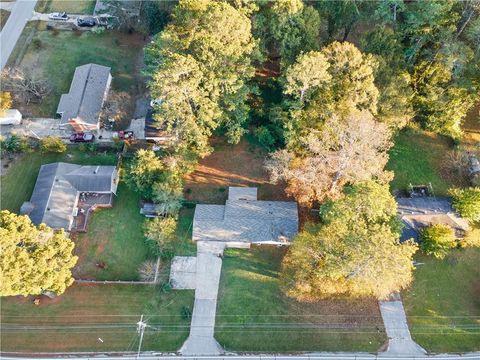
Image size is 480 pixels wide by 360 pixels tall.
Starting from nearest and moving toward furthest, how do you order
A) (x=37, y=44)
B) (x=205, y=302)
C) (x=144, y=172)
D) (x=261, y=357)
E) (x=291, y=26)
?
(x=261, y=357) → (x=205, y=302) → (x=144, y=172) → (x=291, y=26) → (x=37, y=44)

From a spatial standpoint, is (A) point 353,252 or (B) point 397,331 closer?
(A) point 353,252

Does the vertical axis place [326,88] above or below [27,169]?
above

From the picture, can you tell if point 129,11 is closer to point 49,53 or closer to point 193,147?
point 49,53

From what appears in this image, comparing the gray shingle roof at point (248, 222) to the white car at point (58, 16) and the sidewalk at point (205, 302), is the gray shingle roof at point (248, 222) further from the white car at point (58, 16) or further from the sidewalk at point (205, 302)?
the white car at point (58, 16)

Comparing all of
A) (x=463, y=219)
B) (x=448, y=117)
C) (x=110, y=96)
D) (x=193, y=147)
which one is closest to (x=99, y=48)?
(x=110, y=96)

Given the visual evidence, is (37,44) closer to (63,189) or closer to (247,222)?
(63,189)

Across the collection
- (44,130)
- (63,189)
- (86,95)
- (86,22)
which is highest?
(86,22)

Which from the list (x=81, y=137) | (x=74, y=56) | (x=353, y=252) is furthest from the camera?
(x=74, y=56)

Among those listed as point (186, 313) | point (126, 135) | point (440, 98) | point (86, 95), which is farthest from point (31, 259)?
point (440, 98)
